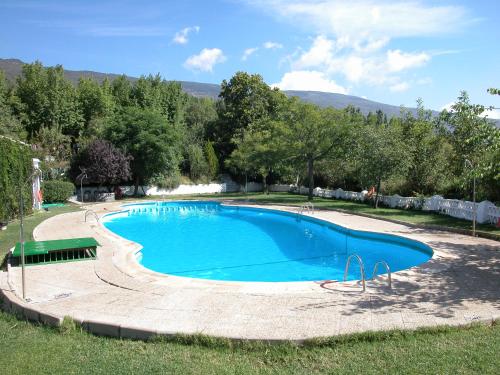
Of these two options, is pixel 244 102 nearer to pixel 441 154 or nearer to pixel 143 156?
pixel 143 156

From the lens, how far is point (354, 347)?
5336 millimetres

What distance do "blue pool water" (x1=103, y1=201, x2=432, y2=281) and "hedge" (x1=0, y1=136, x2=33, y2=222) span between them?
4.42 m

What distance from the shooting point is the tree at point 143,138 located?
99.6 ft

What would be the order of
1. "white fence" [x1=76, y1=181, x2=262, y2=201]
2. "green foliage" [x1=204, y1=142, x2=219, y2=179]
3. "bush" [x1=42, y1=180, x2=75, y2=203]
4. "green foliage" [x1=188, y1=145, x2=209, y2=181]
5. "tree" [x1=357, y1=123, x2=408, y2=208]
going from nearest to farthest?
"tree" [x1=357, y1=123, x2=408, y2=208], "bush" [x1=42, y1=180, x2=75, y2=203], "white fence" [x1=76, y1=181, x2=262, y2=201], "green foliage" [x1=188, y1=145, x2=209, y2=181], "green foliage" [x1=204, y1=142, x2=219, y2=179]

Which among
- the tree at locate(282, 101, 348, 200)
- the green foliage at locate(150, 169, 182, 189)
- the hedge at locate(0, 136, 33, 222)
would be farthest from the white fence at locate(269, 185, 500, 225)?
the hedge at locate(0, 136, 33, 222)

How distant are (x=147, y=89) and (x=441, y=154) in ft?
89.9

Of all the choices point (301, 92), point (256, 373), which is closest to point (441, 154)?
point (256, 373)

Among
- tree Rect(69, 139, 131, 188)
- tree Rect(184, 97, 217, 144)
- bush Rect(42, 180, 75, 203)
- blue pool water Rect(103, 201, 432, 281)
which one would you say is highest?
tree Rect(184, 97, 217, 144)

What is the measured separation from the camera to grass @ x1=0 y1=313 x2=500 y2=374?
484 cm

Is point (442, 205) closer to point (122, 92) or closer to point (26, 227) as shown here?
point (26, 227)

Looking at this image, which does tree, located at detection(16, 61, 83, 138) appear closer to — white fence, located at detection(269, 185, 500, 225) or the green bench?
white fence, located at detection(269, 185, 500, 225)

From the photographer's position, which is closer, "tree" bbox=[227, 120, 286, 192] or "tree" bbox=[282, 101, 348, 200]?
"tree" bbox=[282, 101, 348, 200]

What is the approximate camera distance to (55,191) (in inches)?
1030

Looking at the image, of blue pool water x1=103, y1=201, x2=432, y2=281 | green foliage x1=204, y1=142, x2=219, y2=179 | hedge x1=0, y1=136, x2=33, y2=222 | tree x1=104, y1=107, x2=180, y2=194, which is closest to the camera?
blue pool water x1=103, y1=201, x2=432, y2=281
